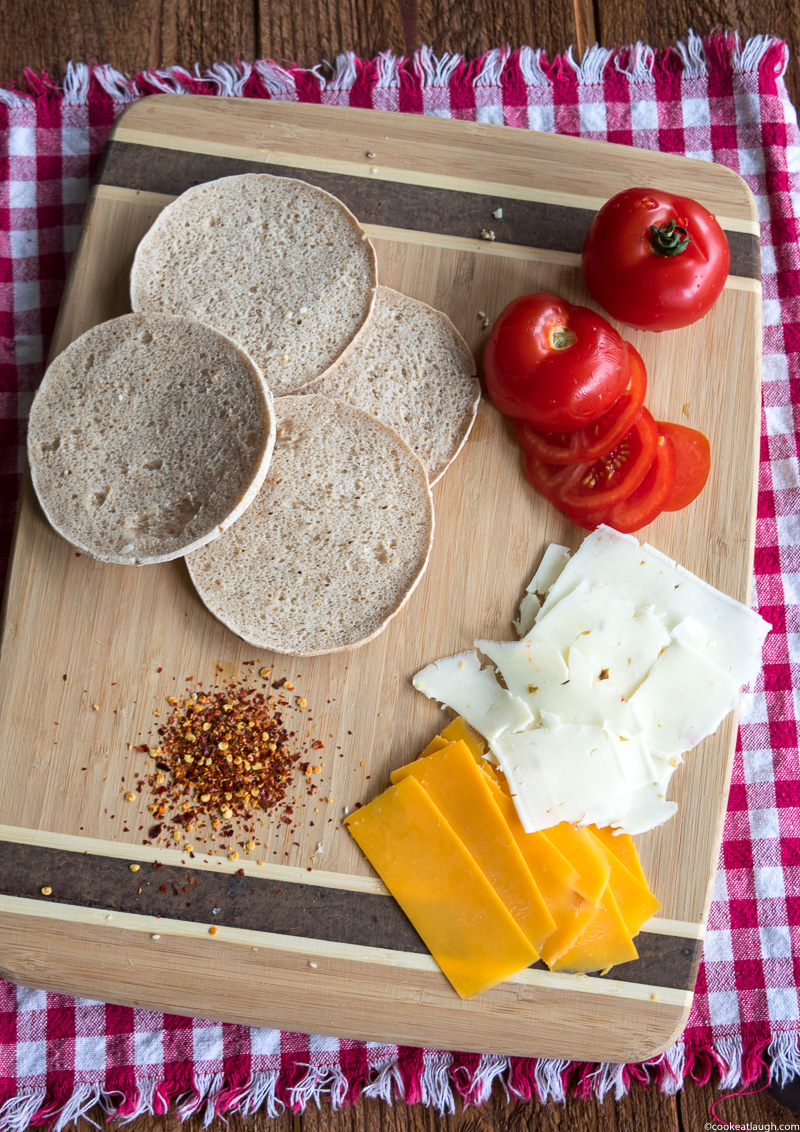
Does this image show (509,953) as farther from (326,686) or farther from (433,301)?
(433,301)

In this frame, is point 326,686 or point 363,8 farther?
point 363,8

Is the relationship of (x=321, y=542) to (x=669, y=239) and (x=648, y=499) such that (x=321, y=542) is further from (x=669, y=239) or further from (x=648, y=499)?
(x=669, y=239)

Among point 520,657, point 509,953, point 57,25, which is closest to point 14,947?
point 509,953

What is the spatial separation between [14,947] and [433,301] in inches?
78.0

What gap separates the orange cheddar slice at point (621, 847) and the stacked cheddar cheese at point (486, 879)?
0.01 metres

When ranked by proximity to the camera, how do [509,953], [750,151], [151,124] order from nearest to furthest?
[509,953], [151,124], [750,151]

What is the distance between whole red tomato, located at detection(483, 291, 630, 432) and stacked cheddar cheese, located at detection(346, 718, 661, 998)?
86cm

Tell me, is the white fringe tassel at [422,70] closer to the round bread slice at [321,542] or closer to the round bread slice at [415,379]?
the round bread slice at [415,379]

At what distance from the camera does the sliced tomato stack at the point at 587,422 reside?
1.98 meters

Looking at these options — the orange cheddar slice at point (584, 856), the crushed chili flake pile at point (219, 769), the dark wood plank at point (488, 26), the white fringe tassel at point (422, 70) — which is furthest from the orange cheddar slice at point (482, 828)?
the dark wood plank at point (488, 26)

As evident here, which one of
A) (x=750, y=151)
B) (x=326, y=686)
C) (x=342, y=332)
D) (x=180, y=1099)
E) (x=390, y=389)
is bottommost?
(x=180, y=1099)

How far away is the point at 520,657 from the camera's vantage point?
6.88 ft

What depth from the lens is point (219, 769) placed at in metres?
2.06

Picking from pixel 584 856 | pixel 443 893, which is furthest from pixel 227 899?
pixel 584 856
